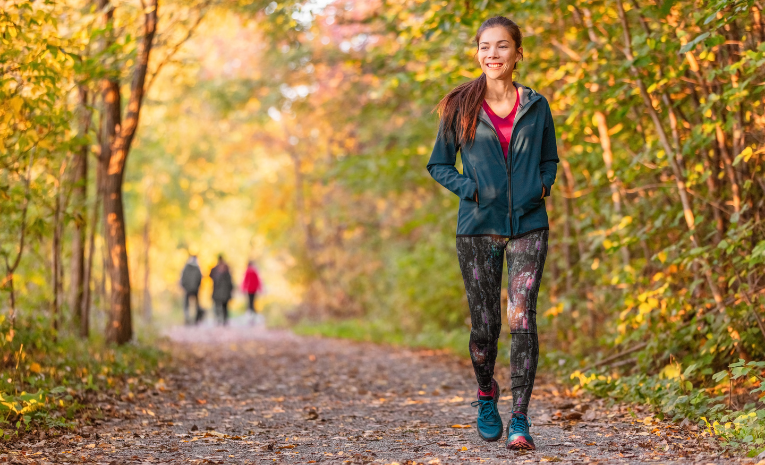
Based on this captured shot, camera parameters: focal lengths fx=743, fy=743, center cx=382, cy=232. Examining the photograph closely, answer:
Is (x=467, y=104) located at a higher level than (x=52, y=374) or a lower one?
higher

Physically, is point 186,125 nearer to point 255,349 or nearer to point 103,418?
point 255,349

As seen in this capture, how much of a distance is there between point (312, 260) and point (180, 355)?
1083 cm

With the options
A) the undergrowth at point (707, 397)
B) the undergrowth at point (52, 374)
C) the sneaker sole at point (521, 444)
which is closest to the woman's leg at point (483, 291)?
the sneaker sole at point (521, 444)

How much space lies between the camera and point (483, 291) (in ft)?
13.1

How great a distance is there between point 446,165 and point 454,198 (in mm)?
6944

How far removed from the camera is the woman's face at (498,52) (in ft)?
12.8

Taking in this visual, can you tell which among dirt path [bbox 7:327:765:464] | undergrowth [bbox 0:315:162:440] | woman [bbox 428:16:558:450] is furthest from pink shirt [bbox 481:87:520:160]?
undergrowth [bbox 0:315:162:440]

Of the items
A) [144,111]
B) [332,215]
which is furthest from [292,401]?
[332,215]

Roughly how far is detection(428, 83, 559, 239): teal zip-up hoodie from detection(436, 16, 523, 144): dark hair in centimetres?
5

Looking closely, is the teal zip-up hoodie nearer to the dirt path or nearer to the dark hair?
the dark hair

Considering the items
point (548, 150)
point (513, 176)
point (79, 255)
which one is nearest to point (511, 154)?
point (513, 176)

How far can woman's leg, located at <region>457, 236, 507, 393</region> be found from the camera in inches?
154

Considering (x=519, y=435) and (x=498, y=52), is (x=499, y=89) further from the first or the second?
(x=519, y=435)

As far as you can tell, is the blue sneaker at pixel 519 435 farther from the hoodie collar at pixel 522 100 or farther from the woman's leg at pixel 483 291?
the hoodie collar at pixel 522 100
